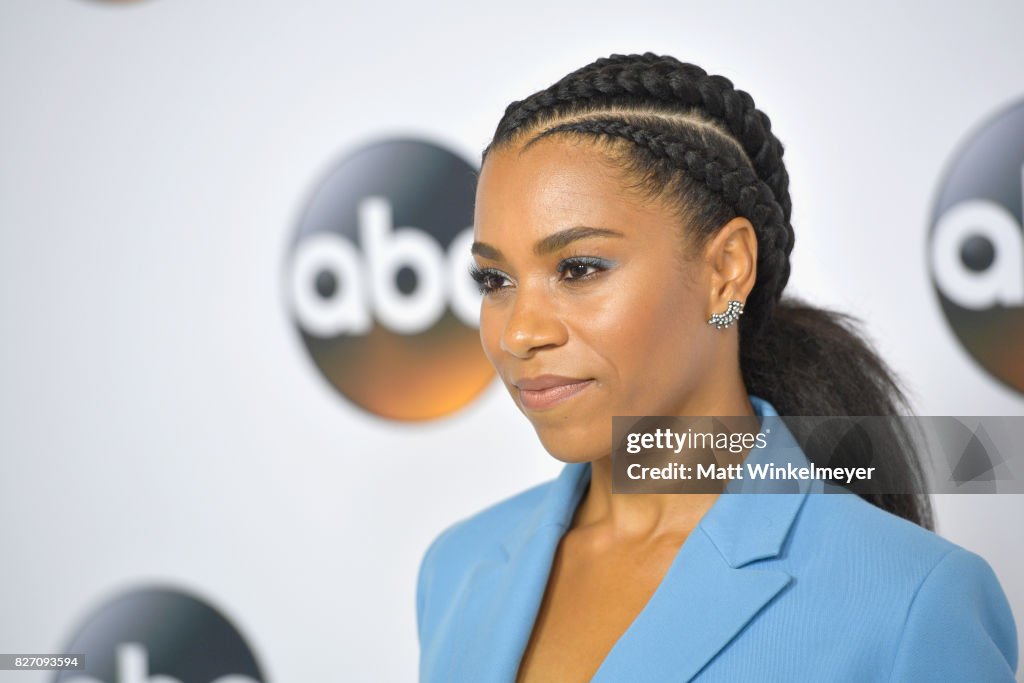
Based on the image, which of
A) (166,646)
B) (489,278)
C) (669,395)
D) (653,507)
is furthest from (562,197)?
(166,646)

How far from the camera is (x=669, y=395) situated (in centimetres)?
116

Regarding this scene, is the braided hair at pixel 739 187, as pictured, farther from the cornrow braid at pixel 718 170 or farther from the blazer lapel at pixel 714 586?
the blazer lapel at pixel 714 586

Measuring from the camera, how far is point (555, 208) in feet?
3.59

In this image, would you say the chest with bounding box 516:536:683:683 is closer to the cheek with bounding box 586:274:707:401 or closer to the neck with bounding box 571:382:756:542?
the neck with bounding box 571:382:756:542

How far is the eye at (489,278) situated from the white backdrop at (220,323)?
38.1 inches

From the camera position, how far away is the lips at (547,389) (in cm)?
112

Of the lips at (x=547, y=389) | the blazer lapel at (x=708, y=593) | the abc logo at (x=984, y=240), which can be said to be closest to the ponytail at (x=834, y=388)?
the blazer lapel at (x=708, y=593)

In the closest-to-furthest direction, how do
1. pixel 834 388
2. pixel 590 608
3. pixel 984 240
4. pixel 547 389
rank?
1. pixel 547 389
2. pixel 590 608
3. pixel 834 388
4. pixel 984 240

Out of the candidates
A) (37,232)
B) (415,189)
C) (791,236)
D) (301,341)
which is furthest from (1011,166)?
(37,232)

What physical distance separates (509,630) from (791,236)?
0.58 meters

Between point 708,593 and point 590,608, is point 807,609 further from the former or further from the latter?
point 590,608

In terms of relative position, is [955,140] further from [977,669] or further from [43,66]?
[43,66]

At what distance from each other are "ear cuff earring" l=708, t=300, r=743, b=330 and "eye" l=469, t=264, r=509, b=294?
0.24m

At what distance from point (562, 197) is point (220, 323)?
1.35 metres
